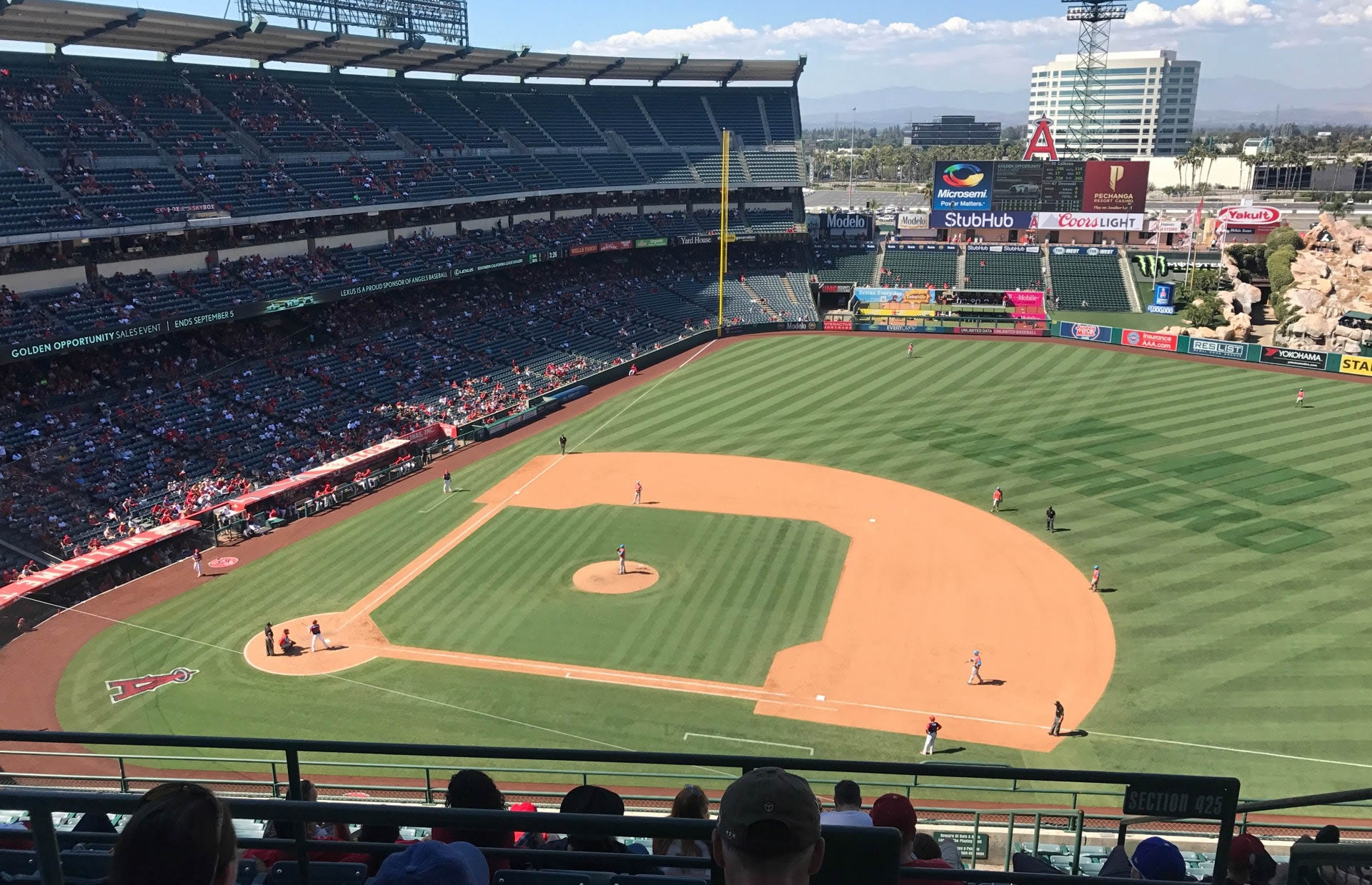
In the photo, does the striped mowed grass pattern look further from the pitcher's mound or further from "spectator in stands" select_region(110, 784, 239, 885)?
"spectator in stands" select_region(110, 784, 239, 885)

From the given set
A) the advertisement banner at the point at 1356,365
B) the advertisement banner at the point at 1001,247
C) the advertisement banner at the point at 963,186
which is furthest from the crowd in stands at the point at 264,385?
the advertisement banner at the point at 1356,365

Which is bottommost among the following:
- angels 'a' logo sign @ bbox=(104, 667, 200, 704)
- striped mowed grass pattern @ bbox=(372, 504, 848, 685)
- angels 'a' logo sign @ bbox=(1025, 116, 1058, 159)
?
angels 'a' logo sign @ bbox=(104, 667, 200, 704)

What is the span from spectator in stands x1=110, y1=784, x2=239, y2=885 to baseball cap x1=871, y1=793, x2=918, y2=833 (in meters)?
4.59

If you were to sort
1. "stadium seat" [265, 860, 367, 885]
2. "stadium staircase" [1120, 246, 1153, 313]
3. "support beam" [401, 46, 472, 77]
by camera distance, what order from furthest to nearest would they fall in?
1. "stadium staircase" [1120, 246, 1153, 313]
2. "support beam" [401, 46, 472, 77]
3. "stadium seat" [265, 860, 367, 885]

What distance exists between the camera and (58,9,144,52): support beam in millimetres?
47719

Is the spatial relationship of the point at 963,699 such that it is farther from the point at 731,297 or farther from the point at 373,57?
the point at 373,57

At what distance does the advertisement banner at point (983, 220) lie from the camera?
272ft

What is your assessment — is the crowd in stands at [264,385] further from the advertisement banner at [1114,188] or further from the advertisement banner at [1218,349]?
the advertisement banner at [1114,188]

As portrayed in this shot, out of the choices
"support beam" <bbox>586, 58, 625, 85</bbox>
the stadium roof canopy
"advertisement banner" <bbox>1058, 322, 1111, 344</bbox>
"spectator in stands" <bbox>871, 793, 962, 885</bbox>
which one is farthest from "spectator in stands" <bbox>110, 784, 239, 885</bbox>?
"support beam" <bbox>586, 58, 625, 85</bbox>

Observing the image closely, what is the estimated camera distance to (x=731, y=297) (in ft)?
253

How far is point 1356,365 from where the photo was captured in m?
56.5

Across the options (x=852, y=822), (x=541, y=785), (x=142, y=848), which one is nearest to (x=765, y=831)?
(x=142, y=848)

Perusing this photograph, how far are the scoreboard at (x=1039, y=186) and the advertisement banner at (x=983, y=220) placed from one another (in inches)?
26.9

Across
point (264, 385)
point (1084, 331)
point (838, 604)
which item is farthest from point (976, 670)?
point (1084, 331)
